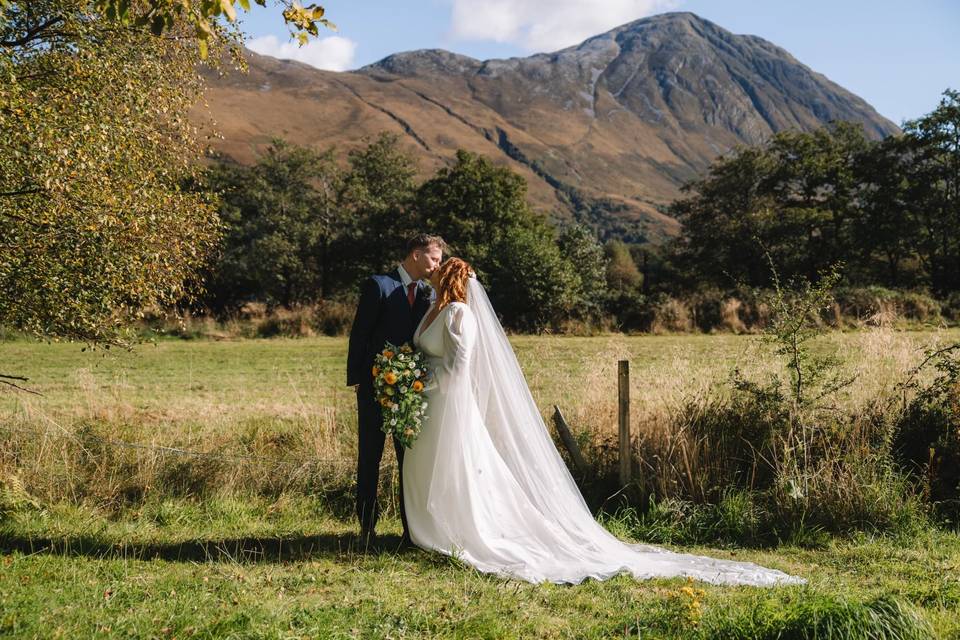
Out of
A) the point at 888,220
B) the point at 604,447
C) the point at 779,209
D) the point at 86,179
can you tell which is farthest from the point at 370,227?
the point at 604,447

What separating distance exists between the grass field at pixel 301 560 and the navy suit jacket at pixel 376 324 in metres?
1.58

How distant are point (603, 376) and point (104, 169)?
257 inches

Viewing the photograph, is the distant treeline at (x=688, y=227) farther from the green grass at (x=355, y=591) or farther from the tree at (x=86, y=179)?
the green grass at (x=355, y=591)

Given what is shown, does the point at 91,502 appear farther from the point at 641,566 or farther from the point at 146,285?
the point at 641,566

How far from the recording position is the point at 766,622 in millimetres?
4109

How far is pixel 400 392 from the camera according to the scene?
6.25 metres

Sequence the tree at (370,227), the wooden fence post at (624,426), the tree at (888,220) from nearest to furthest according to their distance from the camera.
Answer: the wooden fence post at (624,426) < the tree at (888,220) < the tree at (370,227)

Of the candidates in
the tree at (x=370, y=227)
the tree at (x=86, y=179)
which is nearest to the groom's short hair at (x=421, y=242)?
the tree at (x=86, y=179)

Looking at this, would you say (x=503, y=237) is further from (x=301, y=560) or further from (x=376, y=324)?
(x=301, y=560)

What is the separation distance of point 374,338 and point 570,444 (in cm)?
276

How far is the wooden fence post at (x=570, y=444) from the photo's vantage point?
8.12 metres

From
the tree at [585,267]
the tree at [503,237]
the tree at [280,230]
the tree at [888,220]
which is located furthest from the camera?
the tree at [280,230]

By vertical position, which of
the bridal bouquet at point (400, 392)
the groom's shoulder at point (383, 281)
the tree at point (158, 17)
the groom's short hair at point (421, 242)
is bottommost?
the bridal bouquet at point (400, 392)

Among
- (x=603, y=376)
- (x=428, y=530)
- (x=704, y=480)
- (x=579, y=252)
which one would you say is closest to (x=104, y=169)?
(x=428, y=530)
